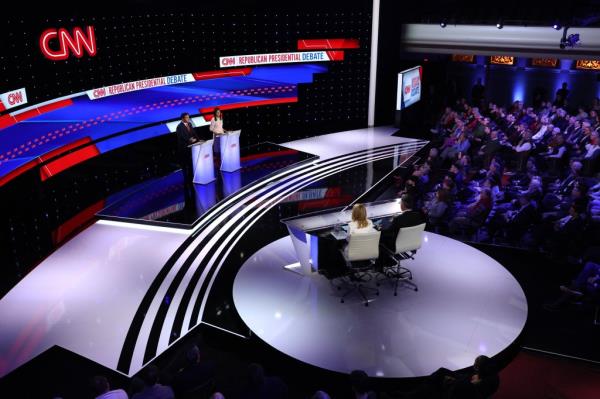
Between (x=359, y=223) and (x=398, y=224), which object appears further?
(x=398, y=224)

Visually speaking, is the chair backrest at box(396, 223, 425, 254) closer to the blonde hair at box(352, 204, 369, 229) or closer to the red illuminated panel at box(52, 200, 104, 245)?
the blonde hair at box(352, 204, 369, 229)

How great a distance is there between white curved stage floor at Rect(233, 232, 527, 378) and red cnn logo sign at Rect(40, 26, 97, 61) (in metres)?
4.12

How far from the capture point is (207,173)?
8773 mm

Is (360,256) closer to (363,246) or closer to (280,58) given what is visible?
(363,246)

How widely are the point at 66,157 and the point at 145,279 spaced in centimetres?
296

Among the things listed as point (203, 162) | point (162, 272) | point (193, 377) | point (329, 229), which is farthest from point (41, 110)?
point (193, 377)

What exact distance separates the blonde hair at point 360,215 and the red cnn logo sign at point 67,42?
497cm

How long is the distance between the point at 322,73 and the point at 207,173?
5015 millimetres

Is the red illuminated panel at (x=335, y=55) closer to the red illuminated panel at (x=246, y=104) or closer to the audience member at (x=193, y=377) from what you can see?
the red illuminated panel at (x=246, y=104)

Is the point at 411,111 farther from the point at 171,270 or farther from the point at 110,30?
the point at 171,270

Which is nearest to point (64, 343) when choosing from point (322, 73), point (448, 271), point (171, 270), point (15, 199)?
point (171, 270)

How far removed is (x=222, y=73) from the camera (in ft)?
35.7

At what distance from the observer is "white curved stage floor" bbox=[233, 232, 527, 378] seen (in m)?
4.45

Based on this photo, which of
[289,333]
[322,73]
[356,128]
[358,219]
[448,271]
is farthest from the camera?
[356,128]
